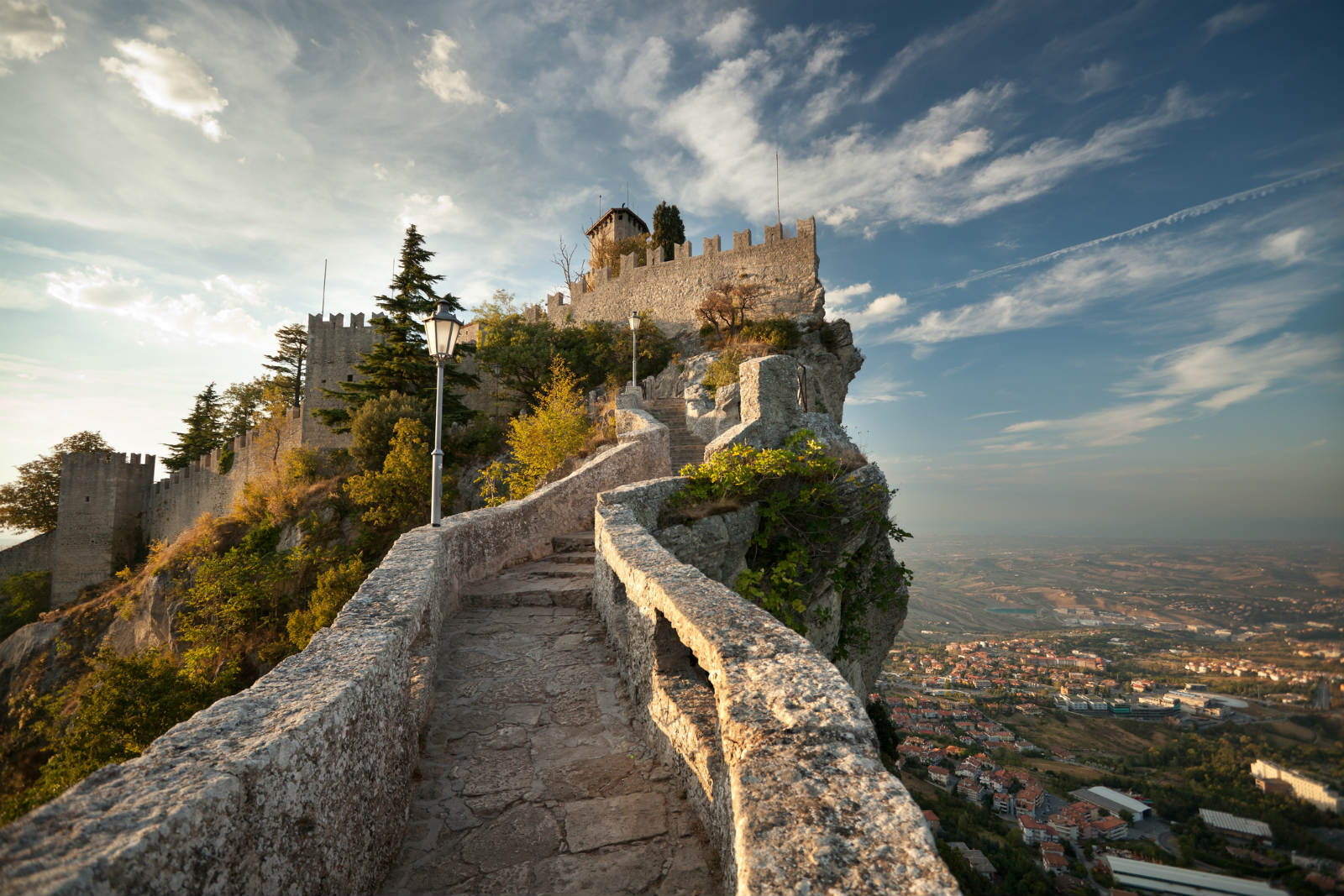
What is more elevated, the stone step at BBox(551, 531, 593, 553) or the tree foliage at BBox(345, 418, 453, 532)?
the tree foliage at BBox(345, 418, 453, 532)

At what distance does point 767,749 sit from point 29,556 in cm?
4310

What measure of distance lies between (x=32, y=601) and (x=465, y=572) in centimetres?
3607

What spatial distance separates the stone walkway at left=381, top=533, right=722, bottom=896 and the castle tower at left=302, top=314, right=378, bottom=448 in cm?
2404

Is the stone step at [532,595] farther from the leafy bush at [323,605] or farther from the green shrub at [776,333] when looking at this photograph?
the green shrub at [776,333]

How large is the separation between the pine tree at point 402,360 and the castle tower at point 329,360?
92 centimetres

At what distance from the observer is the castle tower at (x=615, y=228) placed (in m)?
41.9

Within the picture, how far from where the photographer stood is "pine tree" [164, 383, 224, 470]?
1330 inches

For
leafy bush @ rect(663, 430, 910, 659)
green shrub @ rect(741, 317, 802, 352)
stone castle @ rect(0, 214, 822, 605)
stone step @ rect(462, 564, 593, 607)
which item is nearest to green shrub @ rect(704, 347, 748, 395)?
green shrub @ rect(741, 317, 802, 352)

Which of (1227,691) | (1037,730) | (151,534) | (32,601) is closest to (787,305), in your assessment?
(1037,730)

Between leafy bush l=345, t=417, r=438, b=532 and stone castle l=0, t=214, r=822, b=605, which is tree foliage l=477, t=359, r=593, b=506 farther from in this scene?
stone castle l=0, t=214, r=822, b=605

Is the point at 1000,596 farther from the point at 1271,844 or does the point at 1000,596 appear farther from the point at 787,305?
the point at 1271,844

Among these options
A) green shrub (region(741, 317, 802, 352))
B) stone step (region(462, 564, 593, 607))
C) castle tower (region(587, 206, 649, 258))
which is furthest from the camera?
castle tower (region(587, 206, 649, 258))

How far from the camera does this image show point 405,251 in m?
24.4

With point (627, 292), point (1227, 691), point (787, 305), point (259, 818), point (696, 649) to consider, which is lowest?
point (1227, 691)
